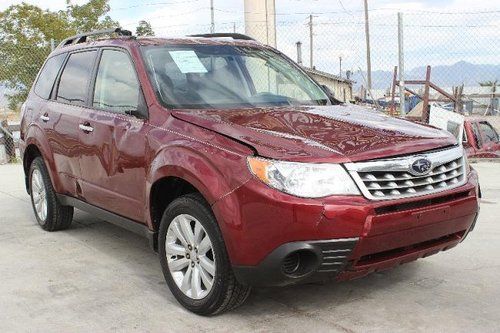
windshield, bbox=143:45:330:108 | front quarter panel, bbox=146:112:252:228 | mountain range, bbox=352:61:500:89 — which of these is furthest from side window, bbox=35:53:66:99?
mountain range, bbox=352:61:500:89

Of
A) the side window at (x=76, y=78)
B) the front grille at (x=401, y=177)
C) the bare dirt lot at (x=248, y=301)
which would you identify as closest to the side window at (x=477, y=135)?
the bare dirt lot at (x=248, y=301)

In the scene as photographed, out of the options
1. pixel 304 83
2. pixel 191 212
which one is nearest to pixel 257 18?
pixel 304 83

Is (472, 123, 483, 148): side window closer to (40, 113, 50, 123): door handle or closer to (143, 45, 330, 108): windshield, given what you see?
(143, 45, 330, 108): windshield

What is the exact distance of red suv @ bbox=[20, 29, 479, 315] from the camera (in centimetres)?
319

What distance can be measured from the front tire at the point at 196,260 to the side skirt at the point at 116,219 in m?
0.24

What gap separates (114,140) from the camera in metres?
4.40

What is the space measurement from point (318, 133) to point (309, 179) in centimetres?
45

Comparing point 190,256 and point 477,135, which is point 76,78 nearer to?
point 190,256

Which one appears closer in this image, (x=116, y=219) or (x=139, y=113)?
(x=139, y=113)

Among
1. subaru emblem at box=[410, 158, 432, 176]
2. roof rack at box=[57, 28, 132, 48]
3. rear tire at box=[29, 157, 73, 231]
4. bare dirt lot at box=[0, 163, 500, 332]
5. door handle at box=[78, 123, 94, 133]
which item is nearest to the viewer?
subaru emblem at box=[410, 158, 432, 176]

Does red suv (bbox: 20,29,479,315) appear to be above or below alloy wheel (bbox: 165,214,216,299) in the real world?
above

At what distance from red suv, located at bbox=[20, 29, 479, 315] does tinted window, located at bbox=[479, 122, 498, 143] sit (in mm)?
9047

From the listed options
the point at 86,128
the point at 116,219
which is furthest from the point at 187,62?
the point at 116,219

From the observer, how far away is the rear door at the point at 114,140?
4.20 metres
